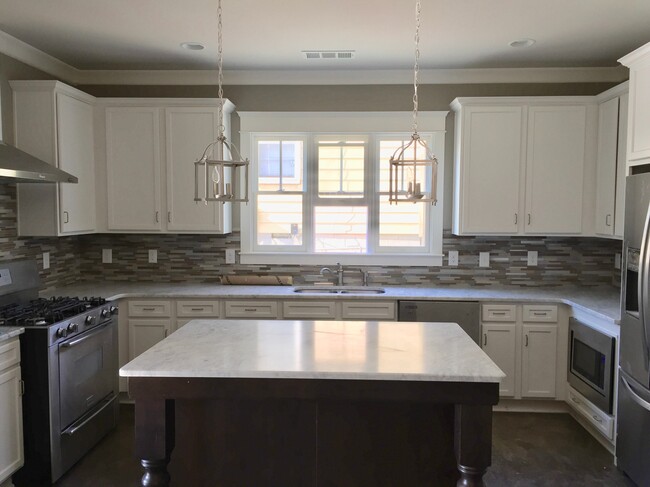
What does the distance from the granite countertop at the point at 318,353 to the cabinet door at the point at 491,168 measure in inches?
61.8

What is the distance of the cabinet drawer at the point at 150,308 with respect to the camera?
365cm

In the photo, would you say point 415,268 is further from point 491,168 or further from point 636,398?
point 636,398

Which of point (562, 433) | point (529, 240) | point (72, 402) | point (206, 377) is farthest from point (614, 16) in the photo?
point (72, 402)

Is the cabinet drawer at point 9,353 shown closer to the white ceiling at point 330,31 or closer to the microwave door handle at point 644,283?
the white ceiling at point 330,31

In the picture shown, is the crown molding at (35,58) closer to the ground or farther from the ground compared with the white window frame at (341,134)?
farther from the ground

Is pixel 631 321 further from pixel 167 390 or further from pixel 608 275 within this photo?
pixel 167 390

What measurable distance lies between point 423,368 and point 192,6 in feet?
7.81

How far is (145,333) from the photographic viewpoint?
144 inches

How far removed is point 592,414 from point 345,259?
214 cm

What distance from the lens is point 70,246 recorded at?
407 cm

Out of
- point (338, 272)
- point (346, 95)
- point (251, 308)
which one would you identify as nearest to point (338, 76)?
point (346, 95)

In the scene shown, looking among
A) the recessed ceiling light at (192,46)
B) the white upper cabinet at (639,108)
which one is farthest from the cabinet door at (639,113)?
the recessed ceiling light at (192,46)

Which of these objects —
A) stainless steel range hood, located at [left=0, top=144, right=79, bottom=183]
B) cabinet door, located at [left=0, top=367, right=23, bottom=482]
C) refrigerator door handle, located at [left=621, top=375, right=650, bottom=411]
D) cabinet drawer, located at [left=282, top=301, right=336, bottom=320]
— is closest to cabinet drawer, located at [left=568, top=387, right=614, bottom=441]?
refrigerator door handle, located at [left=621, top=375, right=650, bottom=411]

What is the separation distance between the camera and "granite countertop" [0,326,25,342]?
2.42 meters
